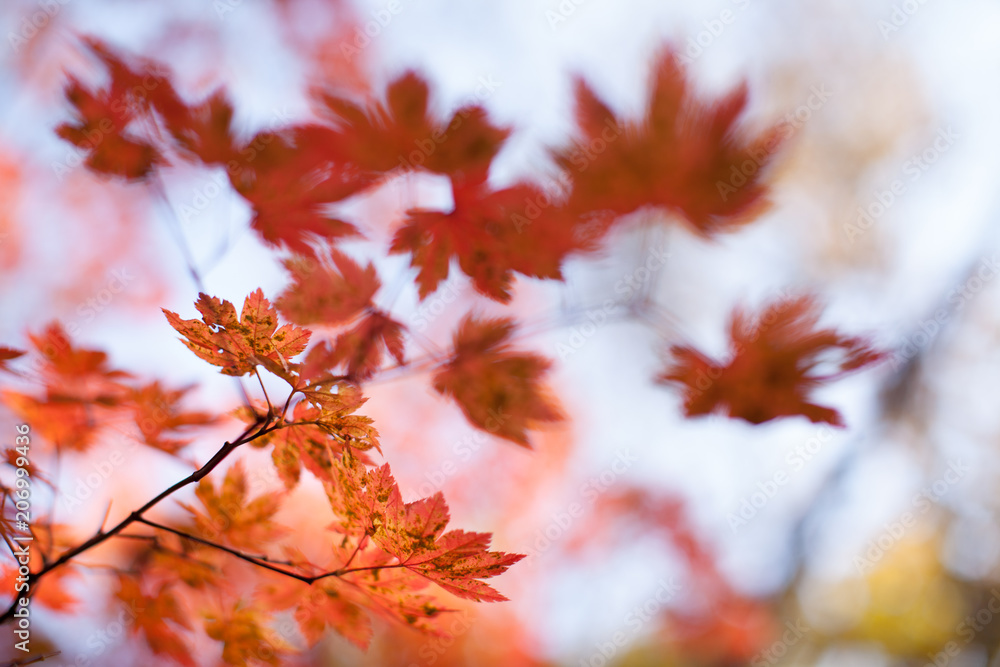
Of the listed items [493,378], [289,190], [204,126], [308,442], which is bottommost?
Result: [308,442]

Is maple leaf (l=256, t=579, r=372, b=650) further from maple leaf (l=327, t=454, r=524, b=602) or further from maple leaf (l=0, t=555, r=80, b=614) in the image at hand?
maple leaf (l=0, t=555, r=80, b=614)

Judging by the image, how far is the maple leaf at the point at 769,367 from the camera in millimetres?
784

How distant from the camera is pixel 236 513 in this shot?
72 centimetres

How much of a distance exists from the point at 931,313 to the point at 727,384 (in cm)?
224

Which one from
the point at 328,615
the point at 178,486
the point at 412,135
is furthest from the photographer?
the point at 412,135

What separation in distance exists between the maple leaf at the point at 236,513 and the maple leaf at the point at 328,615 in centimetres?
9

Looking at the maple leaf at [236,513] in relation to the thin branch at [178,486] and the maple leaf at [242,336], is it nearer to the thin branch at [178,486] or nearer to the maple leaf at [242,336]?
the thin branch at [178,486]

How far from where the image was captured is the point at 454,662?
8.41 feet

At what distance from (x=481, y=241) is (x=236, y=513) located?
19.5 inches

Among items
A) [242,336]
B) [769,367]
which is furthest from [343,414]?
[769,367]

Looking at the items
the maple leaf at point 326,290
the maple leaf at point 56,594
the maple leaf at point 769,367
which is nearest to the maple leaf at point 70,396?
the maple leaf at point 56,594

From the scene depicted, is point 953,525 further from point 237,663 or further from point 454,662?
point 237,663

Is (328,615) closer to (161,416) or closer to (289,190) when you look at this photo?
(161,416)

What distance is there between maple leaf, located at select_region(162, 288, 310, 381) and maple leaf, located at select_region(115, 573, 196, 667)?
471mm
